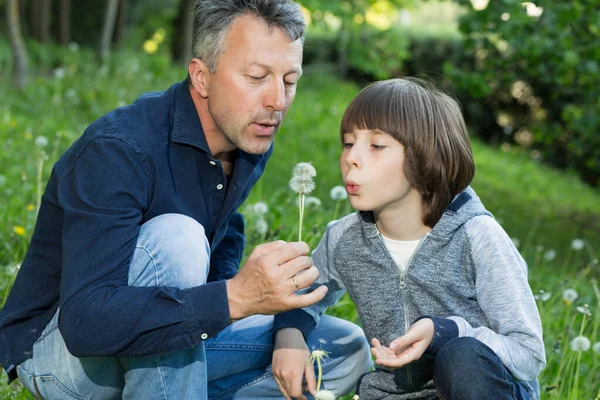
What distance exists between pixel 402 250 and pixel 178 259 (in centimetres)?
68

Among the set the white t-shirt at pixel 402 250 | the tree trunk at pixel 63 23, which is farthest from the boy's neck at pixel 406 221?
the tree trunk at pixel 63 23

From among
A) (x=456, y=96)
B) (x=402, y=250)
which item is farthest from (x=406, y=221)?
(x=456, y=96)

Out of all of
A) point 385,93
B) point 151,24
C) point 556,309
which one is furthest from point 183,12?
point 385,93

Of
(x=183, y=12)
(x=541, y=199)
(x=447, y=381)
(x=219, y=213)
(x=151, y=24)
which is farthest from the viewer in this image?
(x=151, y=24)

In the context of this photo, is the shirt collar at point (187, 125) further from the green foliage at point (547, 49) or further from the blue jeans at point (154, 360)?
the green foliage at point (547, 49)

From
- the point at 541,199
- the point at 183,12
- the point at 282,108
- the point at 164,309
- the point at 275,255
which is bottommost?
the point at 541,199

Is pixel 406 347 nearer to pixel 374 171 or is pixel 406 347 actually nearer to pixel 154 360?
pixel 374 171

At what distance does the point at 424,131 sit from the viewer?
232 cm

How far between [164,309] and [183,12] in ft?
41.3

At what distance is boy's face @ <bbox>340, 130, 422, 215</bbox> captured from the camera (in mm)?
2293

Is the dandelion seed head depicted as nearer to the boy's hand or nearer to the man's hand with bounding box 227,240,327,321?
the man's hand with bounding box 227,240,327,321

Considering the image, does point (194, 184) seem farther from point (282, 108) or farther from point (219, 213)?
point (282, 108)

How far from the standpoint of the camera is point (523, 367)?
218 centimetres

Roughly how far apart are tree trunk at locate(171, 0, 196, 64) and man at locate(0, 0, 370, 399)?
9.92 m
